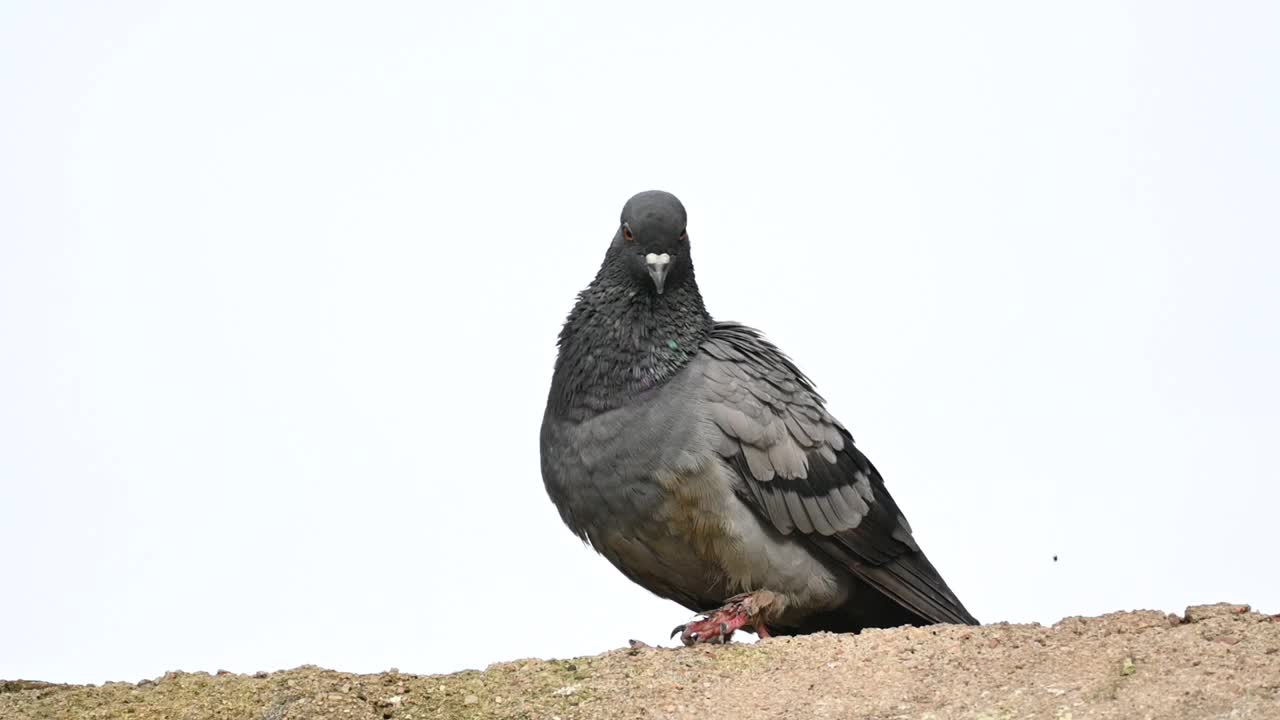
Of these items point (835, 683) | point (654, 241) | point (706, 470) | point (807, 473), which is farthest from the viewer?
point (654, 241)

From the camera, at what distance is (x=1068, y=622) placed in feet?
31.3

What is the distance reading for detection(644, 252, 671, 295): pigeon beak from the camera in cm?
1126

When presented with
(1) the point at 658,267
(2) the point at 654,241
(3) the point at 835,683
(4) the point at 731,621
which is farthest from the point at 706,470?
(3) the point at 835,683

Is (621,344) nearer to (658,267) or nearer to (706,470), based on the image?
(658,267)

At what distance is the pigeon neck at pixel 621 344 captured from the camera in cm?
1114

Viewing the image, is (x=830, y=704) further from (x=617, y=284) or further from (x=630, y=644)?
(x=617, y=284)

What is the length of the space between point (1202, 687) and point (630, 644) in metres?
3.41

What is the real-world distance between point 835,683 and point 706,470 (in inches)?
79.2

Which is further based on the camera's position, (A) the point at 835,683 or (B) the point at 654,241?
(B) the point at 654,241

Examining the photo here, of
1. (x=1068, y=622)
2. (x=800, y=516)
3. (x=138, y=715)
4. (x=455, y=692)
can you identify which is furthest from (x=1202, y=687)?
(x=138, y=715)

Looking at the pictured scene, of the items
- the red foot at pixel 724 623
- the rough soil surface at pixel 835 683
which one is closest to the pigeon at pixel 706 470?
the red foot at pixel 724 623

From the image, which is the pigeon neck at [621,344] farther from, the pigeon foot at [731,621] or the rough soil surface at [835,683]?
the rough soil surface at [835,683]

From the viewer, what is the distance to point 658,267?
11305 mm

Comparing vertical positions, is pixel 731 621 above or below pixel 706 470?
below
